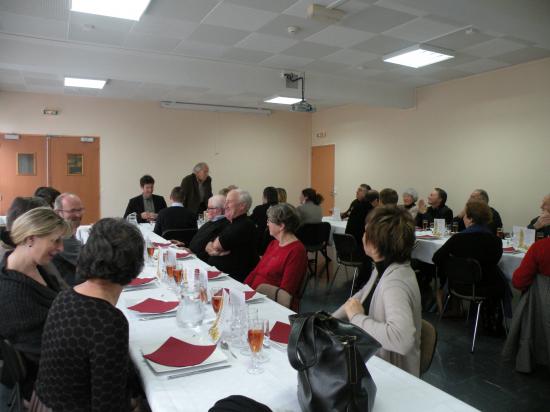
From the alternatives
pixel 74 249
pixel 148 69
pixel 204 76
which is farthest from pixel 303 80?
pixel 74 249

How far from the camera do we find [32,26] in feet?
14.7

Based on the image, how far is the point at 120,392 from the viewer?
1.36 m

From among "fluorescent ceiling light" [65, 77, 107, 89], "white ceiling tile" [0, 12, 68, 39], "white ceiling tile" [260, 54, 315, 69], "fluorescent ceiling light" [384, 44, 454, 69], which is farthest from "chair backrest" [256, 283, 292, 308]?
"fluorescent ceiling light" [65, 77, 107, 89]

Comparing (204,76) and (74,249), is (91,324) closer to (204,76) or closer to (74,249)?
(74,249)

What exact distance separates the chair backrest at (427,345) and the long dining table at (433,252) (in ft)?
8.55

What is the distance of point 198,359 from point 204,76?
16.9 ft

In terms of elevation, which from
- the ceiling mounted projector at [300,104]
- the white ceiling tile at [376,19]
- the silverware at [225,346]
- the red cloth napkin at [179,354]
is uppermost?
the white ceiling tile at [376,19]

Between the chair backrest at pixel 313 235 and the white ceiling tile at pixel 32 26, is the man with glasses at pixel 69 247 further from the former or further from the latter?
the chair backrest at pixel 313 235

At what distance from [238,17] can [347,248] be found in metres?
2.93

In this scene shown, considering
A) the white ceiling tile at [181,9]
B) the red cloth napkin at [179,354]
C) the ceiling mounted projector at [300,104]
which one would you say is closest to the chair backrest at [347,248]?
the ceiling mounted projector at [300,104]

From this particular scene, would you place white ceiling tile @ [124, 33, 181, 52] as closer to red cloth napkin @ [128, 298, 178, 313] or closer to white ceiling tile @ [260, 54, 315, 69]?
white ceiling tile @ [260, 54, 315, 69]

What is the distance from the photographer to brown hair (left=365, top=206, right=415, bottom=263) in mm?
1935

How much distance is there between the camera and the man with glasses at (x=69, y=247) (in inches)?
106

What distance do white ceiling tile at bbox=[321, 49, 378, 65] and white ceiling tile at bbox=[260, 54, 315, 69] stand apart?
319 millimetres
